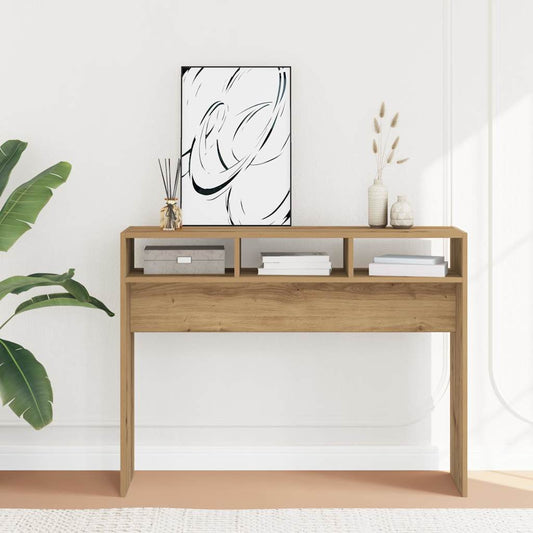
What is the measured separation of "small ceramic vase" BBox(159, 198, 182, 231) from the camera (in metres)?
3.43

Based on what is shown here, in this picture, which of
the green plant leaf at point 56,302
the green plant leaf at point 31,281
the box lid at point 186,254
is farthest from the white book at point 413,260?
the green plant leaf at point 31,281

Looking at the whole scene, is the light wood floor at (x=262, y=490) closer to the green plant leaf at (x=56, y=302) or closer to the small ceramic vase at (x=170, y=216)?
the green plant leaf at (x=56, y=302)

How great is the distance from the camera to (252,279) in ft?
10.8

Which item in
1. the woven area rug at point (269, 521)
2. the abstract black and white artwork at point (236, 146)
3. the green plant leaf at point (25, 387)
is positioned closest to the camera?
the woven area rug at point (269, 521)

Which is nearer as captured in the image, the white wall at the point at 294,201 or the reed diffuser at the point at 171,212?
the reed diffuser at the point at 171,212

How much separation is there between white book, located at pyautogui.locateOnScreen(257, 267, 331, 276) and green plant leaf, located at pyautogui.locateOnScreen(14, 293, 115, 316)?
0.71 m

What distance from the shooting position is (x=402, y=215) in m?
3.40

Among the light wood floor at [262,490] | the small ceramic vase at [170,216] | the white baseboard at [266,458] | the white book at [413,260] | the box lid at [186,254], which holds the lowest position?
the light wood floor at [262,490]

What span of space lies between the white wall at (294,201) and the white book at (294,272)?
0.34m

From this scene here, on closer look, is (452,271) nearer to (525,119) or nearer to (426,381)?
(426,381)

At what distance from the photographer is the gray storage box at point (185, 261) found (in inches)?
132

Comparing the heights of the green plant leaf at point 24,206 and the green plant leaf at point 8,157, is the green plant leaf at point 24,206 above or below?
below

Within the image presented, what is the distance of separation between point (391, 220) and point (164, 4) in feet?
4.75

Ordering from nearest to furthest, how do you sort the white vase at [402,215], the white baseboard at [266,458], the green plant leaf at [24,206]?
the green plant leaf at [24,206]
the white vase at [402,215]
the white baseboard at [266,458]
